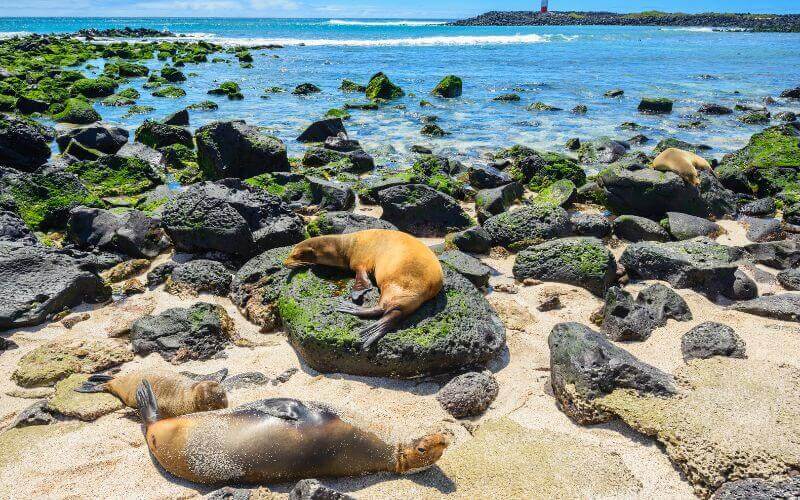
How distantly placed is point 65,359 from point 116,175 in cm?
683

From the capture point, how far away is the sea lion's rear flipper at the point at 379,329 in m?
4.83

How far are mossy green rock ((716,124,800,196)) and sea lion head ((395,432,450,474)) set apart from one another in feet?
32.3

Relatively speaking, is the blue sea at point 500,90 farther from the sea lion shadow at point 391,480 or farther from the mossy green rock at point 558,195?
the sea lion shadow at point 391,480

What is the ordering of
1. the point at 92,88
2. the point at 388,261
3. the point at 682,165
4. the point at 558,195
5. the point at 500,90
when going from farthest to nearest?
the point at 500,90 → the point at 92,88 → the point at 682,165 → the point at 558,195 → the point at 388,261

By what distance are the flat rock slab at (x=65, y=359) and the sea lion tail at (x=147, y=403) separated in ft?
3.26

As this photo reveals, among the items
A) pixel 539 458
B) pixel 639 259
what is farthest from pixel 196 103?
pixel 539 458

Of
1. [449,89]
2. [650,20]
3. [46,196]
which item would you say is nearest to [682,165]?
[46,196]

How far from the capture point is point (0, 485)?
11.7 ft

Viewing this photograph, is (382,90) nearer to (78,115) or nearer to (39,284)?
(78,115)

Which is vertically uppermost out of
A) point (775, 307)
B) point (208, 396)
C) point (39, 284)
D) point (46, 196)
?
point (46, 196)

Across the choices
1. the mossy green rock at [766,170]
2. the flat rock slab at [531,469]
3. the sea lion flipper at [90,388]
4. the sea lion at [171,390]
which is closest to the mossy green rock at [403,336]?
the flat rock slab at [531,469]

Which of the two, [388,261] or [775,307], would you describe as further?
[775,307]

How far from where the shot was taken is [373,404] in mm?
4484

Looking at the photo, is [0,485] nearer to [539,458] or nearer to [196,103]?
[539,458]
